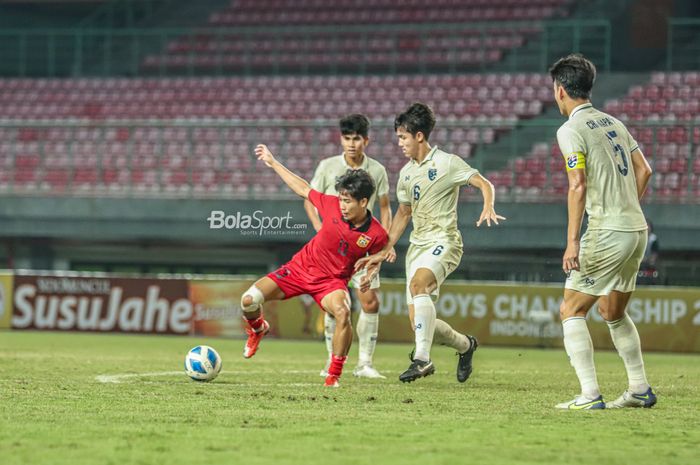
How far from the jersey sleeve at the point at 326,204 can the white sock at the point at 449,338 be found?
1186 millimetres

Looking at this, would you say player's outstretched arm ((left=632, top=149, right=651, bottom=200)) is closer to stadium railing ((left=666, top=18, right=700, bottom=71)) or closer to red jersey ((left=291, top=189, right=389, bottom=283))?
red jersey ((left=291, top=189, right=389, bottom=283))

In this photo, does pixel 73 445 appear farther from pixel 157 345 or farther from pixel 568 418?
pixel 157 345

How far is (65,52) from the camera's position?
31.1 meters

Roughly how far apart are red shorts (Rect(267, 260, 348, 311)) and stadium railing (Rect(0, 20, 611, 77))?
52.2 ft

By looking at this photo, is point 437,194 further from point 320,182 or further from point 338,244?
point 320,182

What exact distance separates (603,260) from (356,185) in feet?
8.07

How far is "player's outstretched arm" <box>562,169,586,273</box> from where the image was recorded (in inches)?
295

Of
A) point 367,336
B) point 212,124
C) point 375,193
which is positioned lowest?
point 367,336

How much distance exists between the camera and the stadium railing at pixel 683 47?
2545 centimetres

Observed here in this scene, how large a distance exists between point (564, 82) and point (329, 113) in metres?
18.0

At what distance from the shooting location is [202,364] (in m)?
9.57

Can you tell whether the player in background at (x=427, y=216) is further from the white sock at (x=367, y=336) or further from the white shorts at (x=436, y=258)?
the white sock at (x=367, y=336)

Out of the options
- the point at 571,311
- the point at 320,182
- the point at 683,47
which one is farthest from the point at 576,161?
the point at 683,47

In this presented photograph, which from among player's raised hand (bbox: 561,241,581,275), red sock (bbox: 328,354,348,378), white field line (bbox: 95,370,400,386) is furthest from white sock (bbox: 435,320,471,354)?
player's raised hand (bbox: 561,241,581,275)
